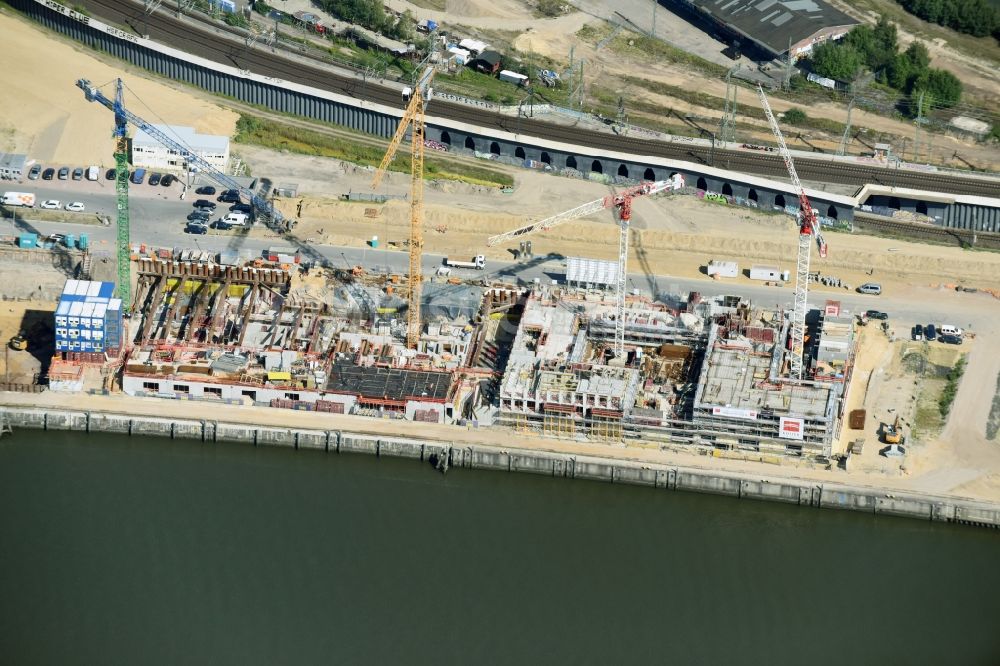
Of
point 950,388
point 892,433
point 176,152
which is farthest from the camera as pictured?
point 176,152

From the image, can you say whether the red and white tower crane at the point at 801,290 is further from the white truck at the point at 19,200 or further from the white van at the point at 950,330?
the white truck at the point at 19,200

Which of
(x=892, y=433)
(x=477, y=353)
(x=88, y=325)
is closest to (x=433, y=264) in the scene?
(x=477, y=353)

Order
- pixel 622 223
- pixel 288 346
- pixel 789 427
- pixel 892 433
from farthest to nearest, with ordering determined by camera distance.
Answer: pixel 288 346
pixel 622 223
pixel 892 433
pixel 789 427

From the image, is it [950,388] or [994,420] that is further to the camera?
[950,388]

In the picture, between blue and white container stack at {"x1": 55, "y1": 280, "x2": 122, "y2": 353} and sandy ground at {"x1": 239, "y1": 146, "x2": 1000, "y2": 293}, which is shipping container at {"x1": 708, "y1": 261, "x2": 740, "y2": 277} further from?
blue and white container stack at {"x1": 55, "y1": 280, "x2": 122, "y2": 353}

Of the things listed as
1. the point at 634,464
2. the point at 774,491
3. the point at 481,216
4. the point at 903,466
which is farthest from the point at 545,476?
the point at 481,216

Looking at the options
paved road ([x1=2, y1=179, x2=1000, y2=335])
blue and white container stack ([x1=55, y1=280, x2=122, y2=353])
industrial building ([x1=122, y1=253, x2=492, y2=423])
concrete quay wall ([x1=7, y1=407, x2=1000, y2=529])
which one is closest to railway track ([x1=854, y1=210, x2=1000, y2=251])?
paved road ([x1=2, y1=179, x2=1000, y2=335])

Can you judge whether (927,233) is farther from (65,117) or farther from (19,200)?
(19,200)
